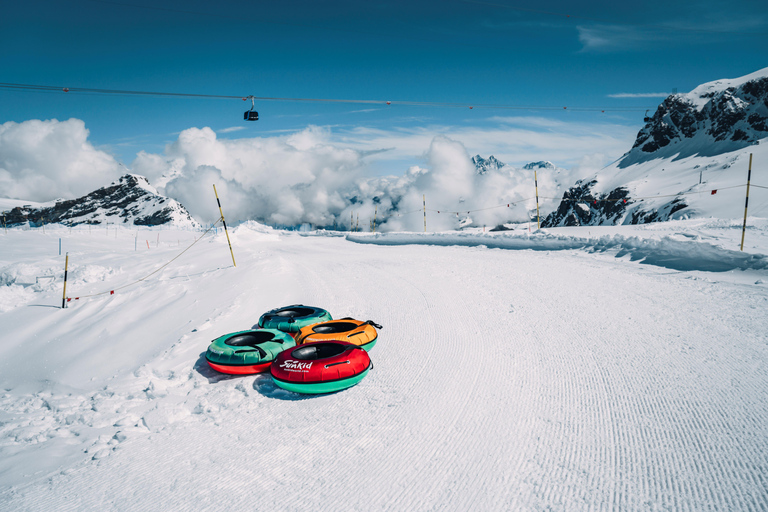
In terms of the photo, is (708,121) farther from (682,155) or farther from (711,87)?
(711,87)

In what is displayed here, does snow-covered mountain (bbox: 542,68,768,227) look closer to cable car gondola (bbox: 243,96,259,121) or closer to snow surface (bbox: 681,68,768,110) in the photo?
snow surface (bbox: 681,68,768,110)

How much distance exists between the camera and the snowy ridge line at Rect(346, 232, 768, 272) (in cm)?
1024

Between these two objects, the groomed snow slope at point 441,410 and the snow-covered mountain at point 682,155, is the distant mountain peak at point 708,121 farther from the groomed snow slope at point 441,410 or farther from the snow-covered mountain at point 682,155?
the groomed snow slope at point 441,410

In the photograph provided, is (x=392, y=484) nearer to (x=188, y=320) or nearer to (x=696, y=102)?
(x=188, y=320)

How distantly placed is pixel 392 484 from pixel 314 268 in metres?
12.5

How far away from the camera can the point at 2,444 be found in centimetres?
492

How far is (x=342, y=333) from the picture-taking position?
257 inches

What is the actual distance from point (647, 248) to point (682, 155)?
14397cm

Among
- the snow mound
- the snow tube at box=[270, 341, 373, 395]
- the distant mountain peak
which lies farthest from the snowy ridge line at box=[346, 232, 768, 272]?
the distant mountain peak

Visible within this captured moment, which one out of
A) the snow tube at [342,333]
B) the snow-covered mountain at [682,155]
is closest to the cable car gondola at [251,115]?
the snow tube at [342,333]

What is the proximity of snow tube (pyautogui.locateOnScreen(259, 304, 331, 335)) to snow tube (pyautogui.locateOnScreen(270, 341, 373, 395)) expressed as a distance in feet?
5.66

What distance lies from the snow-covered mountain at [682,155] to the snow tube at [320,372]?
262 ft

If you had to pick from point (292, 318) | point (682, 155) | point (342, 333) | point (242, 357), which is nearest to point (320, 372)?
point (342, 333)

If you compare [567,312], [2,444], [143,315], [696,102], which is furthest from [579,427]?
[696,102]
